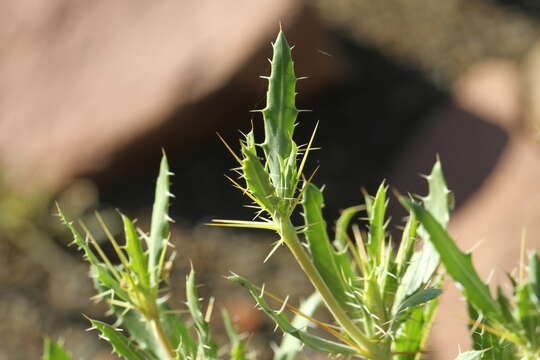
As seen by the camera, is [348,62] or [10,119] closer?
[10,119]

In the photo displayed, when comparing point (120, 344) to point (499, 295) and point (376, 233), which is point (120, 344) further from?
point (499, 295)

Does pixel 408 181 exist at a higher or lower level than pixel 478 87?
lower

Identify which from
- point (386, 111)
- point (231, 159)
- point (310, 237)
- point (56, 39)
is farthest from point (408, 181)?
point (310, 237)

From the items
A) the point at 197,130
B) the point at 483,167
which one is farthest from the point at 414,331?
the point at 197,130

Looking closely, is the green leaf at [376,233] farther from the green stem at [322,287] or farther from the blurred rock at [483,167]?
the blurred rock at [483,167]

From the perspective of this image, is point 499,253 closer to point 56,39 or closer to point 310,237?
point 310,237

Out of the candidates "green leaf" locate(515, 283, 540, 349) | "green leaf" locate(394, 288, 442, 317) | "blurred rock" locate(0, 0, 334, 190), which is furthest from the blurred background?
"green leaf" locate(515, 283, 540, 349)

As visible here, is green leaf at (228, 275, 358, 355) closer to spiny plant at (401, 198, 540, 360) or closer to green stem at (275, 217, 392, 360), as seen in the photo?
green stem at (275, 217, 392, 360)
